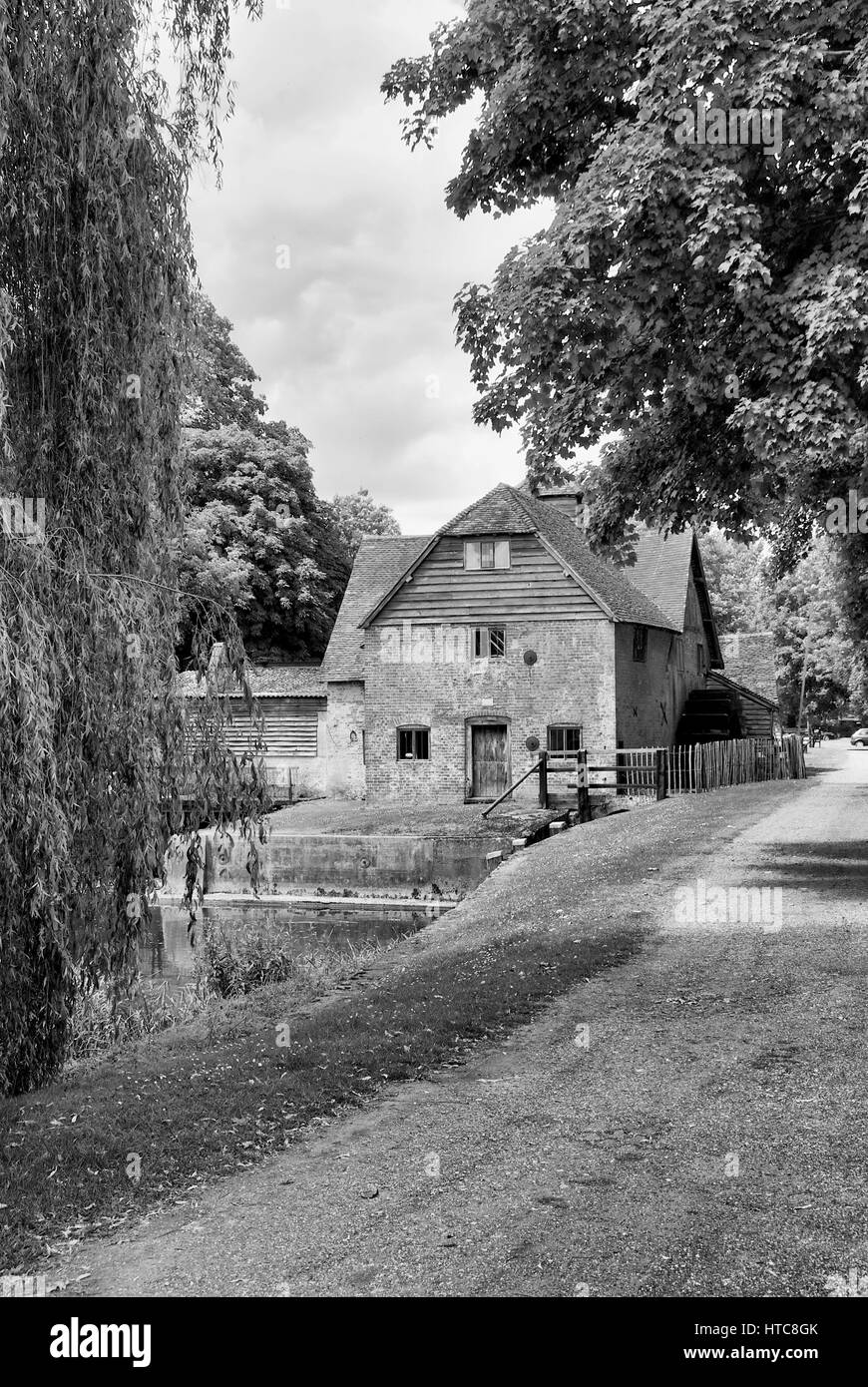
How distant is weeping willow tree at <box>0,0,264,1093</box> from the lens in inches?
283

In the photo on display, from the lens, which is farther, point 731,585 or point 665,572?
point 731,585

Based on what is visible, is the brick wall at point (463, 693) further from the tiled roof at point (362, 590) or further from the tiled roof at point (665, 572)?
the tiled roof at point (665, 572)

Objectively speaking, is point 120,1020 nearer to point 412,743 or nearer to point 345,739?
point 412,743

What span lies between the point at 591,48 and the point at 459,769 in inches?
958

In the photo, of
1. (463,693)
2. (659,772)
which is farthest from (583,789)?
(463,693)

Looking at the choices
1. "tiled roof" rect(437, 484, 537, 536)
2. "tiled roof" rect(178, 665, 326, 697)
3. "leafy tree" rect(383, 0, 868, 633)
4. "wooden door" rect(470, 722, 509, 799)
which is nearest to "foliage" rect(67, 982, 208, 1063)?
"leafy tree" rect(383, 0, 868, 633)

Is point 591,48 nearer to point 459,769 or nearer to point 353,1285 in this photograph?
point 353,1285

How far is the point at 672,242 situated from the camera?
42.0ft

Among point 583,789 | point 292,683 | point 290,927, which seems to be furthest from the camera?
point 292,683

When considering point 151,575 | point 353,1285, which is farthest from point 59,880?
point 353,1285

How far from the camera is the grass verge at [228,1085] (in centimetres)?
627

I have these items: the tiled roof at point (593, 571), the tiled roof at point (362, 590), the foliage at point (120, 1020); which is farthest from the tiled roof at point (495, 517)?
the foliage at point (120, 1020)

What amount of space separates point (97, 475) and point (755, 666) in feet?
170

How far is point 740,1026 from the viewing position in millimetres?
9578
